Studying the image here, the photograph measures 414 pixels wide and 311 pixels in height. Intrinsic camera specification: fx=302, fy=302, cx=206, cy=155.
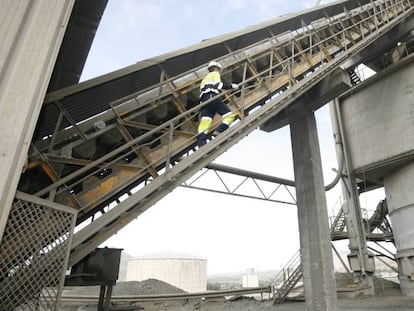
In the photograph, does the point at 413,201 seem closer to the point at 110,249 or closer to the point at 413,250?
the point at 413,250

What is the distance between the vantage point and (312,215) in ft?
26.8

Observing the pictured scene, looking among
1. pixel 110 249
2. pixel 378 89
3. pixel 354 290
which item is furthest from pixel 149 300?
pixel 378 89

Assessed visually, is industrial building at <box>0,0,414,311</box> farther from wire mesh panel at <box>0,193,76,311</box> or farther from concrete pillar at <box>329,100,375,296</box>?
concrete pillar at <box>329,100,375,296</box>

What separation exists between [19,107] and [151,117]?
3.97 m

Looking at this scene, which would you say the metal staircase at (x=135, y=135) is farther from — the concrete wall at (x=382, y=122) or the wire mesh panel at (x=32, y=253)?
the concrete wall at (x=382, y=122)

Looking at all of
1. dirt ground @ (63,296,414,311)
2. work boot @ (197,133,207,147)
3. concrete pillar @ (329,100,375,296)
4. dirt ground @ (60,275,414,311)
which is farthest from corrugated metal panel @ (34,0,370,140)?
concrete pillar @ (329,100,375,296)

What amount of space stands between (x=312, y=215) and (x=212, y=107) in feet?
14.6

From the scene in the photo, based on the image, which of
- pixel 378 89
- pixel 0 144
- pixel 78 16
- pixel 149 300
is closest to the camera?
pixel 0 144

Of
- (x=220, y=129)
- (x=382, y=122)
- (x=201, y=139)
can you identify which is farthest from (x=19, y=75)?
(x=382, y=122)

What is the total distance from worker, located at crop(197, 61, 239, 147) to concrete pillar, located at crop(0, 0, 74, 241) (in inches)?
148

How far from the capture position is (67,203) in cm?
396

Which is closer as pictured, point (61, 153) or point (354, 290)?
point (61, 153)

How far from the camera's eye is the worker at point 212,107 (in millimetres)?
5469

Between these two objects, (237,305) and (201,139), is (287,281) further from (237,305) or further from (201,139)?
(201,139)
